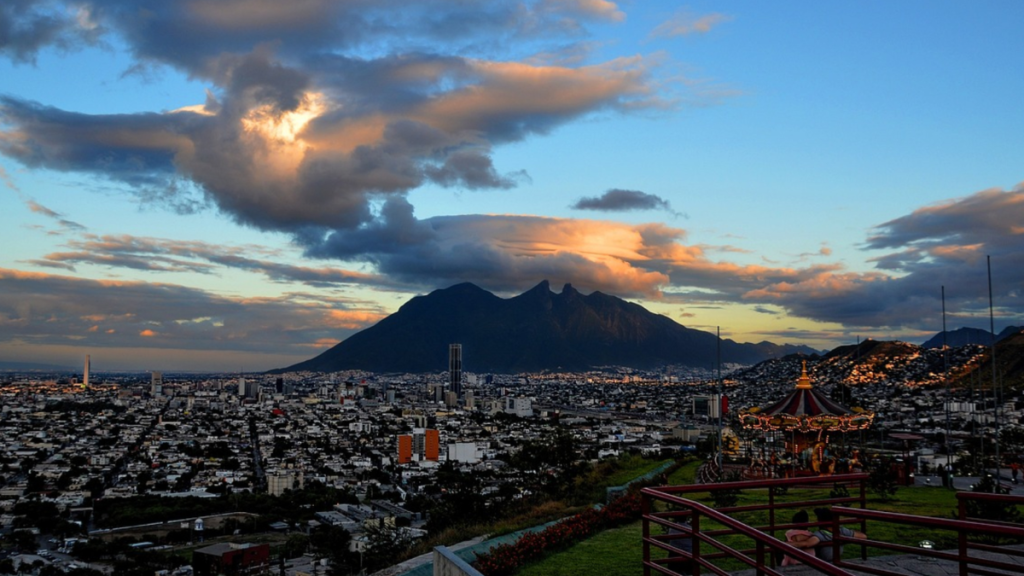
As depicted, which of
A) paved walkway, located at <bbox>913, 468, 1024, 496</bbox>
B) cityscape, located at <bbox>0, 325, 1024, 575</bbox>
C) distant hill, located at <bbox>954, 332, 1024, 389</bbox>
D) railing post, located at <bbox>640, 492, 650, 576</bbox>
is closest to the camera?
railing post, located at <bbox>640, 492, 650, 576</bbox>

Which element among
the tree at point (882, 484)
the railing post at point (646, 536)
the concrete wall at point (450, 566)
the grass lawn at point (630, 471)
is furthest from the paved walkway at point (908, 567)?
the grass lawn at point (630, 471)

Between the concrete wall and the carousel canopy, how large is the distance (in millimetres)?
13909

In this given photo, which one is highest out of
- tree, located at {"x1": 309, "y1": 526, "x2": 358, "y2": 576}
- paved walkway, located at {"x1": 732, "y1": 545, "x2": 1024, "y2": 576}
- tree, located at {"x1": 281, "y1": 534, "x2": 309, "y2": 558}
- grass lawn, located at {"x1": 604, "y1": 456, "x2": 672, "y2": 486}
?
paved walkway, located at {"x1": 732, "y1": 545, "x2": 1024, "y2": 576}

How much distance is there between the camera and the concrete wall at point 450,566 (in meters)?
7.89

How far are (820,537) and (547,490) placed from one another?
15383 millimetres

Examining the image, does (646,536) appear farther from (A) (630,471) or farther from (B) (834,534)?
(A) (630,471)

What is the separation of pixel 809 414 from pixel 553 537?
A: 38.3 ft

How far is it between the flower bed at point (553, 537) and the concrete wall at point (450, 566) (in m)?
0.93

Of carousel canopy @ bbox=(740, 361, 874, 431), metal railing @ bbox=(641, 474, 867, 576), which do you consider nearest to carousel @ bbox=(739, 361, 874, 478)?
carousel canopy @ bbox=(740, 361, 874, 431)

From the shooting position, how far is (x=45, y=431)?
98312 millimetres

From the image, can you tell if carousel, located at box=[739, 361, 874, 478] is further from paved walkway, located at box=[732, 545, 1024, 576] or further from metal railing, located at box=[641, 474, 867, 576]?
metal railing, located at box=[641, 474, 867, 576]

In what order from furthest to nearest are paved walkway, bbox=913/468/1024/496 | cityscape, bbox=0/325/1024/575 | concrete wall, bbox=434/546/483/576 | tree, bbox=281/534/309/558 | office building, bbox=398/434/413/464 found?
office building, bbox=398/434/413/464 → tree, bbox=281/534/309/558 → cityscape, bbox=0/325/1024/575 → paved walkway, bbox=913/468/1024/496 → concrete wall, bbox=434/546/483/576

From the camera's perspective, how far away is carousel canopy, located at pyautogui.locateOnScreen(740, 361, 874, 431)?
2011cm

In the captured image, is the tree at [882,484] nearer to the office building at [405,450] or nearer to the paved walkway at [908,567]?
the paved walkway at [908,567]
